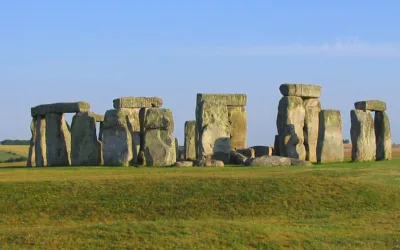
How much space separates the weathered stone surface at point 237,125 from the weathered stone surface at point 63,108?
26.6 feet

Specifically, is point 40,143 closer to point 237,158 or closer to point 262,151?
point 237,158

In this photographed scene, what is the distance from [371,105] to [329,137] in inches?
151

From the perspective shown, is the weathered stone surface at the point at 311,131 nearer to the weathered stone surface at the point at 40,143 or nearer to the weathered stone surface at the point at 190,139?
the weathered stone surface at the point at 190,139

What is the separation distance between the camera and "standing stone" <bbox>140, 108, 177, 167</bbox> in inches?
1591

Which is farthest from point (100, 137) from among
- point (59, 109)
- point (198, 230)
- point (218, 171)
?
point (198, 230)

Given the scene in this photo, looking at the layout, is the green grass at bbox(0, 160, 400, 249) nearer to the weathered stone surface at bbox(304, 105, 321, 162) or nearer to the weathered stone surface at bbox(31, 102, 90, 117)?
the weathered stone surface at bbox(304, 105, 321, 162)

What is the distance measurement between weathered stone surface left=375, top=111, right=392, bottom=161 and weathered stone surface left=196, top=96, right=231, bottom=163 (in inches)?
331

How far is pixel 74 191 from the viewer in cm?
2988

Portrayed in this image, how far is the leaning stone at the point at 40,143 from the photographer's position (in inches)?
1797

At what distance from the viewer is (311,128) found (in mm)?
44031

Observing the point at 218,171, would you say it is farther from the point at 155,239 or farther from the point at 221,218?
the point at 155,239

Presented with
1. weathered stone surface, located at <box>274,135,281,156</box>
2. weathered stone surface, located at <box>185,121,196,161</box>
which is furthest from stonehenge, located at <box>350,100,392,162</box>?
weathered stone surface, located at <box>185,121,196,161</box>

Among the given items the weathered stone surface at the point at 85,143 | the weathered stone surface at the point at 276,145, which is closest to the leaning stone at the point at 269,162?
the weathered stone surface at the point at 276,145

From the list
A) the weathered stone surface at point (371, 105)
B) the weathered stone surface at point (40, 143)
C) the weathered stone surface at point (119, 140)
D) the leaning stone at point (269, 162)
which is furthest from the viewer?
the weathered stone surface at point (40, 143)
